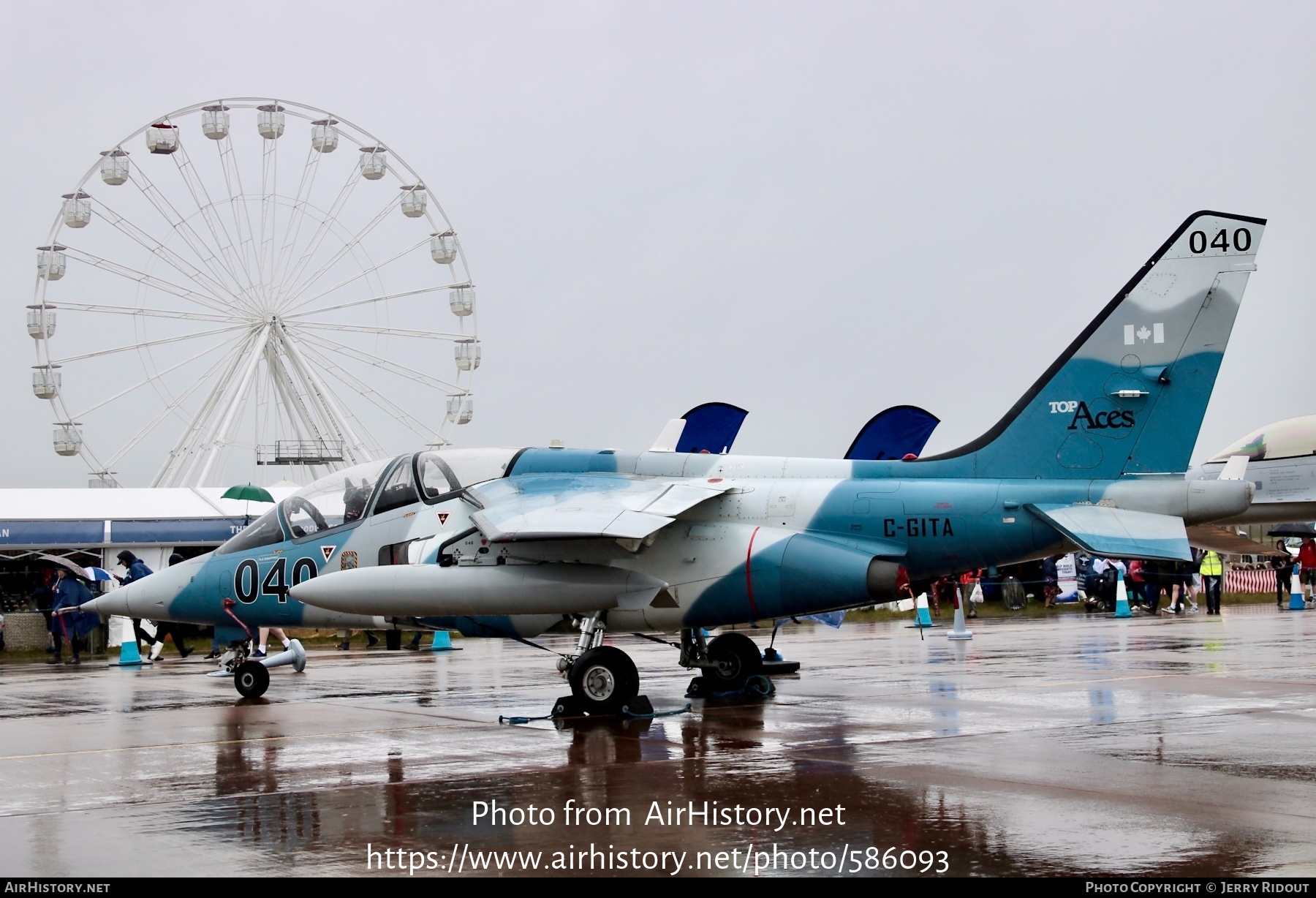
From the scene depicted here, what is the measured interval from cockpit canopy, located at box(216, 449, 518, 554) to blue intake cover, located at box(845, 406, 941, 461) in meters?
7.14

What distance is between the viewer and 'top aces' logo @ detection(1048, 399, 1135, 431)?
11.4 metres

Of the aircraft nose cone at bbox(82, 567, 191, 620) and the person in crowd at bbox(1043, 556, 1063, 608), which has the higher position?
the aircraft nose cone at bbox(82, 567, 191, 620)

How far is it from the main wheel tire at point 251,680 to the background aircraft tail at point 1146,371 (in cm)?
840

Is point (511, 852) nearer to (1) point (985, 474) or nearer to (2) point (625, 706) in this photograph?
(2) point (625, 706)

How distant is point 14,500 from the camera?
3092cm

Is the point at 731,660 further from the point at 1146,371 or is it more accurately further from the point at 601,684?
the point at 1146,371

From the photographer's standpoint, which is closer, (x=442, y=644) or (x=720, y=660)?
(x=720, y=660)

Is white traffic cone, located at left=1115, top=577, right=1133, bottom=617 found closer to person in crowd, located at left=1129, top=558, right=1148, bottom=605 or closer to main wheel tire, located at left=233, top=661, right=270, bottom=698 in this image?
person in crowd, located at left=1129, top=558, right=1148, bottom=605

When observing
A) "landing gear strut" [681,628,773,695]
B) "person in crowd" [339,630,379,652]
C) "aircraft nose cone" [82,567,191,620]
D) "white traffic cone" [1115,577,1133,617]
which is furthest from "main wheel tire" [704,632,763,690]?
"white traffic cone" [1115,577,1133,617]

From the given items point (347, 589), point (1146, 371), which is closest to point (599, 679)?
point (347, 589)

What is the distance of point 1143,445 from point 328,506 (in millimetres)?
8352

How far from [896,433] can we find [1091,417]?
286 inches

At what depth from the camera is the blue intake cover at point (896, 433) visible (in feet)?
61.0

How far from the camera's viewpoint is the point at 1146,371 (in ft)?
37.2
